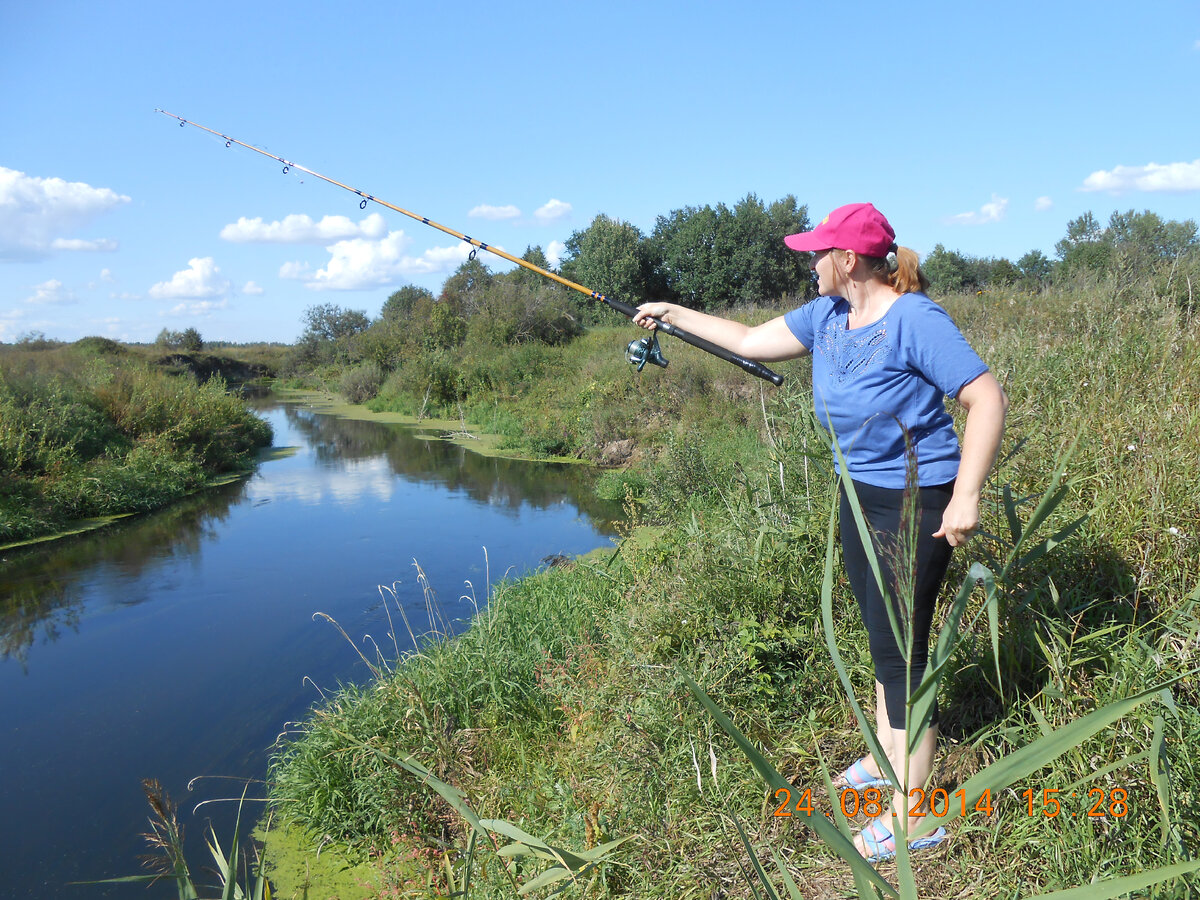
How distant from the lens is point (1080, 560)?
2.44m

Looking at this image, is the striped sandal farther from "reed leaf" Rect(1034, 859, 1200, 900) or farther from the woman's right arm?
the woman's right arm

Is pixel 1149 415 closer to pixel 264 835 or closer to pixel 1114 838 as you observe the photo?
pixel 1114 838

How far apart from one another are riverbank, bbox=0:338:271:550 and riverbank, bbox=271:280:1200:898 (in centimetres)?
679

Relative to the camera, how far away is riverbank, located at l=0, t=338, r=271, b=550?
28.8 feet

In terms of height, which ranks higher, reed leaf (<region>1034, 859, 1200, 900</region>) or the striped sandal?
reed leaf (<region>1034, 859, 1200, 900</region>)

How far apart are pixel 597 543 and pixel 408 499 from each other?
11.4ft

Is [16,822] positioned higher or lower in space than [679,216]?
lower

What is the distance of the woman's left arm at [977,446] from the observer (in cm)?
166

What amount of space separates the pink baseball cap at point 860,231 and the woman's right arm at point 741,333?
35 cm

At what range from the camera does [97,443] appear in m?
10.6

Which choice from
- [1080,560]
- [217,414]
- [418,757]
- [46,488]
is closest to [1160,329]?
[1080,560]

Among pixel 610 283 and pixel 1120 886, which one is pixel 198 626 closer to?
pixel 1120 886

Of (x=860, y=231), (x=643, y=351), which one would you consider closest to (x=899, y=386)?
(x=860, y=231)
